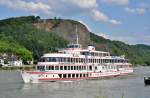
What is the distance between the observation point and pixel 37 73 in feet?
264

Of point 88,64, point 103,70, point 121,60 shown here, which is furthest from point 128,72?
point 88,64

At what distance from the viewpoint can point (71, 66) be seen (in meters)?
85.4

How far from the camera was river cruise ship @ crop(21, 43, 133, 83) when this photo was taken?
8144 centimetres

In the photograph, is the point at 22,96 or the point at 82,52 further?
the point at 82,52

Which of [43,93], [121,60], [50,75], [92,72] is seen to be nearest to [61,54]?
[50,75]

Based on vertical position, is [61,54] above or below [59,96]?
above

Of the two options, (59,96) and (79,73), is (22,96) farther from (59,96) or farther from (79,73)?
(79,73)

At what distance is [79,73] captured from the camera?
288ft

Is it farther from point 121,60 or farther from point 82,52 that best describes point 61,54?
point 121,60

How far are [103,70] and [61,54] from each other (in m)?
16.3

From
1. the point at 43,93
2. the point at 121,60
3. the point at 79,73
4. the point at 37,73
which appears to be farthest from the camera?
the point at 121,60

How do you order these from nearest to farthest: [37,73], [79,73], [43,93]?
1. [43,93]
2. [37,73]
3. [79,73]

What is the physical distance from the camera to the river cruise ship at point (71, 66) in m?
81.4

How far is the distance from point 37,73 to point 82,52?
13.7 meters
